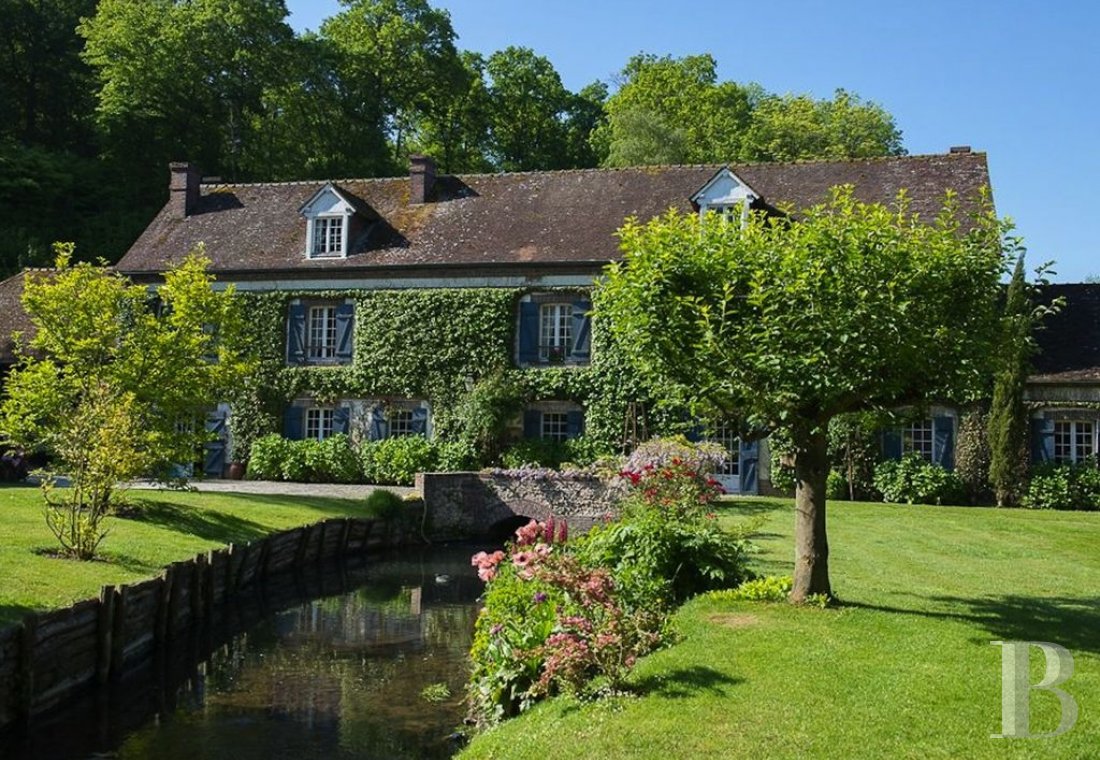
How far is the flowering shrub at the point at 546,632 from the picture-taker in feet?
28.4

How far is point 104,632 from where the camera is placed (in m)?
11.4

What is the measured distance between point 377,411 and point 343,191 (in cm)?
644

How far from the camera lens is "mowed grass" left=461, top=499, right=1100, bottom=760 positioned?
23.1ft

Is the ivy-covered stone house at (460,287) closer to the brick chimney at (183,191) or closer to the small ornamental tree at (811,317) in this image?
the brick chimney at (183,191)

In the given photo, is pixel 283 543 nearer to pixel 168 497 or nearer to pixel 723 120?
pixel 168 497

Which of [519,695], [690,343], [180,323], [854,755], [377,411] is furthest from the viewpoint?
[377,411]

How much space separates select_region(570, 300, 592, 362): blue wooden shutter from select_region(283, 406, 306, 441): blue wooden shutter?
810cm

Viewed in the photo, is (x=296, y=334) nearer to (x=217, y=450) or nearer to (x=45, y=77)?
(x=217, y=450)

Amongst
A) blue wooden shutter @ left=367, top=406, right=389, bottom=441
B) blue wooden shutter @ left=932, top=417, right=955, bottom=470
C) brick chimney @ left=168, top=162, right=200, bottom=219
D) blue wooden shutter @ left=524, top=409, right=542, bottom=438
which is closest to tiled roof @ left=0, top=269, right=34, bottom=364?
brick chimney @ left=168, top=162, right=200, bottom=219

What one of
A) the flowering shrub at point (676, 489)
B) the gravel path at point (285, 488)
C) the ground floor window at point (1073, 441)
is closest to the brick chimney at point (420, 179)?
the gravel path at point (285, 488)

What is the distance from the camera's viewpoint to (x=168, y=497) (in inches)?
824

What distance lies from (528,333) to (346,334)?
535cm

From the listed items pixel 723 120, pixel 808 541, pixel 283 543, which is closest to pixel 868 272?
pixel 808 541

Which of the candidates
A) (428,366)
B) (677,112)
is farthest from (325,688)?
(677,112)
